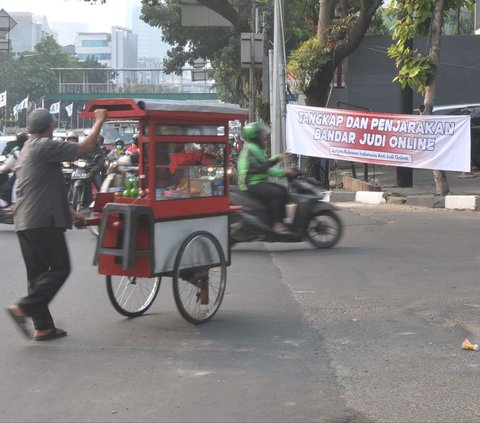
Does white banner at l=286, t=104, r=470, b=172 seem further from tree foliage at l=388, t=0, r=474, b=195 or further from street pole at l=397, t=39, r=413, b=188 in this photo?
street pole at l=397, t=39, r=413, b=188

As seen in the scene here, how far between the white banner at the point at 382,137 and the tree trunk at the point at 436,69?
0.50 metres

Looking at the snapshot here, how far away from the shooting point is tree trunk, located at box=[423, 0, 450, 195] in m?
15.7

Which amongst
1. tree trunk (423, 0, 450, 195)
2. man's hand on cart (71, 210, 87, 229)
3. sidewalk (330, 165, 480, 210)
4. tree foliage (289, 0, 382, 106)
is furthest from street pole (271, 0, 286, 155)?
man's hand on cart (71, 210, 87, 229)

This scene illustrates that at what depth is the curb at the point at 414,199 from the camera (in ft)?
48.9

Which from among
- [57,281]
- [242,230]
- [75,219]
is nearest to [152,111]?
[75,219]

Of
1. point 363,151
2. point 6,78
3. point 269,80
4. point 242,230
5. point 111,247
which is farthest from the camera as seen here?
point 6,78

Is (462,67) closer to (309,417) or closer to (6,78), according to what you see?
(309,417)

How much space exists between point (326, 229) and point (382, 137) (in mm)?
5698

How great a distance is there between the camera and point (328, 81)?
66.9ft

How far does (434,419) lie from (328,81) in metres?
16.6

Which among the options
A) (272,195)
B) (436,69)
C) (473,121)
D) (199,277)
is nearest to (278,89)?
(436,69)

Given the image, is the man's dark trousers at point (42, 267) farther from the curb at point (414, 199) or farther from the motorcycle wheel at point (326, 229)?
the curb at point (414, 199)

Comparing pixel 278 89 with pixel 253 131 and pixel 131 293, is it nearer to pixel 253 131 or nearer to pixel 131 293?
pixel 253 131

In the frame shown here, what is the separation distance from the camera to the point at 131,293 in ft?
23.1
